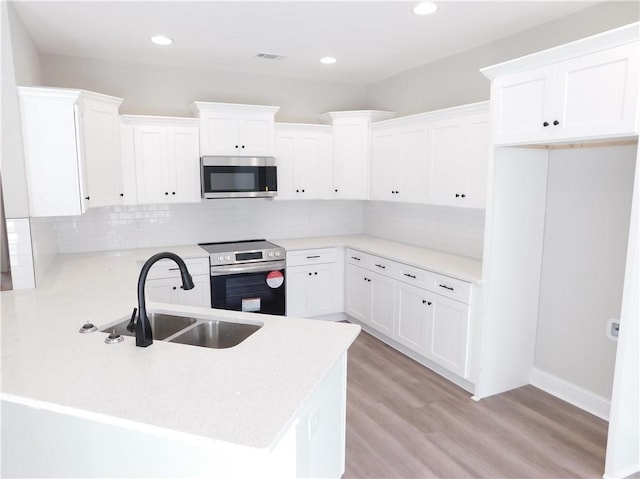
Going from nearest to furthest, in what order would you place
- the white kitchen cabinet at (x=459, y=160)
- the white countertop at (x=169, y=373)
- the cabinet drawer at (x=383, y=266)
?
1. the white countertop at (x=169, y=373)
2. the white kitchen cabinet at (x=459, y=160)
3. the cabinet drawer at (x=383, y=266)

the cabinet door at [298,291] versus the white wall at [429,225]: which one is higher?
the white wall at [429,225]

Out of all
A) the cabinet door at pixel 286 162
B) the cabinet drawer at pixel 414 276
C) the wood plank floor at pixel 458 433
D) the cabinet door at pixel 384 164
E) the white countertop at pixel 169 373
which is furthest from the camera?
the cabinet door at pixel 286 162

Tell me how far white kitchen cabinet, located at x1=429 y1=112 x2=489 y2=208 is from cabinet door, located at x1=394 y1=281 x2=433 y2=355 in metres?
0.83

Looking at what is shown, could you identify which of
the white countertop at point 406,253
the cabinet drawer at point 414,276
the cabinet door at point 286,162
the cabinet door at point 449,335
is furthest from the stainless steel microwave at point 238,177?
the cabinet door at point 449,335

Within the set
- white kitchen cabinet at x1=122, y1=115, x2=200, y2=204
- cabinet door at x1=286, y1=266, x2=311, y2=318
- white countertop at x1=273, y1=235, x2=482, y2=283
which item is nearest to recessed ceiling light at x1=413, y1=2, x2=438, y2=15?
white countertop at x1=273, y1=235, x2=482, y2=283

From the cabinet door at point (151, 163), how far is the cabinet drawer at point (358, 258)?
6.56 feet

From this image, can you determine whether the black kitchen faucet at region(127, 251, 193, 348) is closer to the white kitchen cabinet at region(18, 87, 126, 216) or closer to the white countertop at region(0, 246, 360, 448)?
the white countertop at region(0, 246, 360, 448)

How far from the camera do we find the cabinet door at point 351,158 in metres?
4.70

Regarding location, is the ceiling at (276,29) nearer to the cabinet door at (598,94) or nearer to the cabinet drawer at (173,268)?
the cabinet door at (598,94)

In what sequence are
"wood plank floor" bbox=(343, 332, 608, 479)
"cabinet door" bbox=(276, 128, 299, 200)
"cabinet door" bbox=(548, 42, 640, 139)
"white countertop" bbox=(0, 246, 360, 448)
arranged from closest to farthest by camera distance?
"white countertop" bbox=(0, 246, 360, 448), "cabinet door" bbox=(548, 42, 640, 139), "wood plank floor" bbox=(343, 332, 608, 479), "cabinet door" bbox=(276, 128, 299, 200)

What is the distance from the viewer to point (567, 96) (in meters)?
2.44

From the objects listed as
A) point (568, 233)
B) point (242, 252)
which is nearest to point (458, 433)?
point (568, 233)

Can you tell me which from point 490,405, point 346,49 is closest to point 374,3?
point 346,49

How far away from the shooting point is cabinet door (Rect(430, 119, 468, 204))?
11.6 feet
